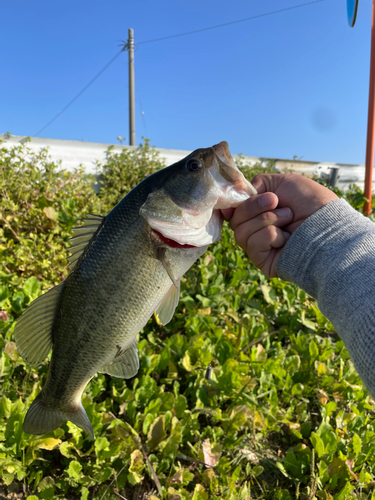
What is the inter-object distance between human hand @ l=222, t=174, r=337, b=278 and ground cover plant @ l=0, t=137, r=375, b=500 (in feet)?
3.05

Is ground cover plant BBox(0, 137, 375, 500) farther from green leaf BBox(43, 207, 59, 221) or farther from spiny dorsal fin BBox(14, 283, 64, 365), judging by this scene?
spiny dorsal fin BBox(14, 283, 64, 365)

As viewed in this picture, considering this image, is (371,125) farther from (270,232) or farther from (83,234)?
(83,234)

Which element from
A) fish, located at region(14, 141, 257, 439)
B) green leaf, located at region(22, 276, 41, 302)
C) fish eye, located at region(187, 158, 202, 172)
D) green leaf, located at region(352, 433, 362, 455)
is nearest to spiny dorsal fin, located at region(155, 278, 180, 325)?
fish, located at region(14, 141, 257, 439)

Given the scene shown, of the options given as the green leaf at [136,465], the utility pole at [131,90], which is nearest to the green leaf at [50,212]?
the green leaf at [136,465]

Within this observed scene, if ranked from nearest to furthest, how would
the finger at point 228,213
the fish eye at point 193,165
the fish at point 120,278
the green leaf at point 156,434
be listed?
the fish at point 120,278, the fish eye at point 193,165, the finger at point 228,213, the green leaf at point 156,434

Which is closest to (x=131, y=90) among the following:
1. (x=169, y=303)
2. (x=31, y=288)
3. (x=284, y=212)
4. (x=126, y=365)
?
(x=31, y=288)

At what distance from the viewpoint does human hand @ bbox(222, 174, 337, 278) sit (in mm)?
1745

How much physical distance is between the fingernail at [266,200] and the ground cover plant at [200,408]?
3.91ft

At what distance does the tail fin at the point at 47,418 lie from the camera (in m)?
1.51

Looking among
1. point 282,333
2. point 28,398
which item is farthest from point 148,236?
point 282,333

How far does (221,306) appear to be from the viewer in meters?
3.33

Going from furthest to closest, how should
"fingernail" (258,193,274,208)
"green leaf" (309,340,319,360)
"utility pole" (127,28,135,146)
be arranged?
"utility pole" (127,28,135,146) < "green leaf" (309,340,319,360) < "fingernail" (258,193,274,208)

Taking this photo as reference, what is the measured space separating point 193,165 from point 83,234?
564mm

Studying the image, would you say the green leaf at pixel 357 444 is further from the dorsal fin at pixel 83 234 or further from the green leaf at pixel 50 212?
the green leaf at pixel 50 212
